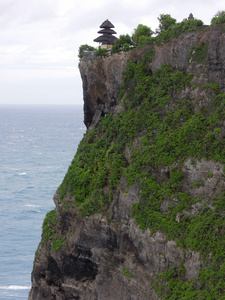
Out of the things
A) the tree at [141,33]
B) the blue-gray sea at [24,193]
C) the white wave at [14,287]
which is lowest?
the white wave at [14,287]

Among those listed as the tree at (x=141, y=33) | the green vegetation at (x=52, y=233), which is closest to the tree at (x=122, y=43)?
the tree at (x=141, y=33)

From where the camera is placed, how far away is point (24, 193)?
3253 inches

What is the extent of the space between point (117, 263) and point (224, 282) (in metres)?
9.08

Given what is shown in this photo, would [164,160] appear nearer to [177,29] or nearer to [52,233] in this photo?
[177,29]

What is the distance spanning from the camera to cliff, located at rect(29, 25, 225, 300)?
25.1 meters

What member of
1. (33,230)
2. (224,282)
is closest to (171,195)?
(224,282)

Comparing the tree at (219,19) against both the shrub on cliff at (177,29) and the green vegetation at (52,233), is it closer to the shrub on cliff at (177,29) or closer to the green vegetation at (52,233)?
the shrub on cliff at (177,29)

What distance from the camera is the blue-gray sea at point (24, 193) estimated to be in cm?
5453

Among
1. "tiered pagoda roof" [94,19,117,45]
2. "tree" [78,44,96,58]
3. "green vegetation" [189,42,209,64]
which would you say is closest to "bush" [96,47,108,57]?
"tiered pagoda roof" [94,19,117,45]

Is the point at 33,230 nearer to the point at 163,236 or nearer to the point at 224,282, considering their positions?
the point at 163,236

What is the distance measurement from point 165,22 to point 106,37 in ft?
18.7

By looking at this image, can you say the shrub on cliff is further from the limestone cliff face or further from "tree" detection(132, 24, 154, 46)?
"tree" detection(132, 24, 154, 46)

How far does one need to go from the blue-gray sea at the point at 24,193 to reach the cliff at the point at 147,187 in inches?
802

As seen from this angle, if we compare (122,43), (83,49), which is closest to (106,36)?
(83,49)
